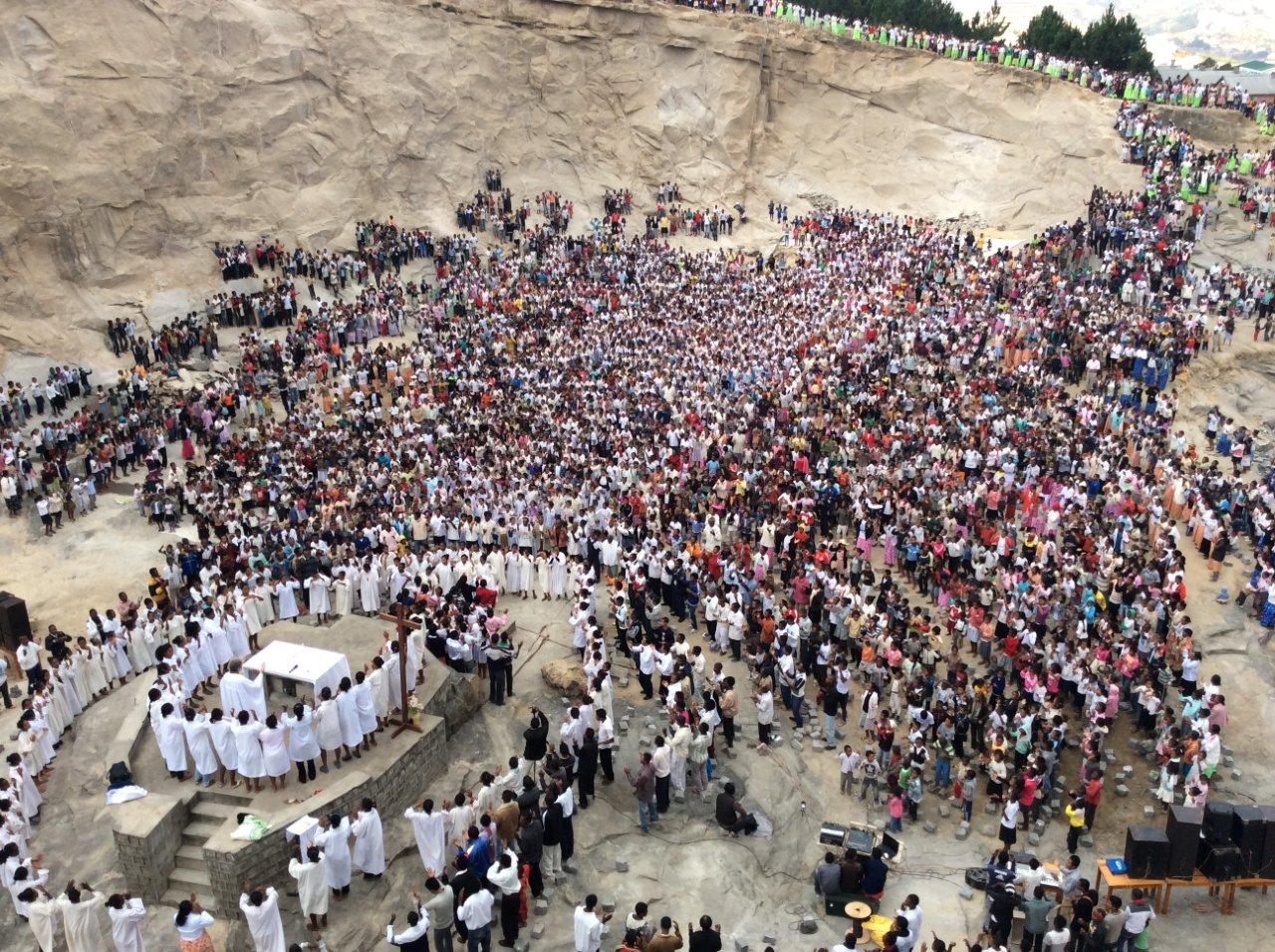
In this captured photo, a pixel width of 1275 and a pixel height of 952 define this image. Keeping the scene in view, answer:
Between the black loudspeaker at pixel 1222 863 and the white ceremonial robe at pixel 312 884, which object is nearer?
the white ceremonial robe at pixel 312 884

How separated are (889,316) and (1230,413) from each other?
31.9 feet

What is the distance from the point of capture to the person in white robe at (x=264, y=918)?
11.7 metres

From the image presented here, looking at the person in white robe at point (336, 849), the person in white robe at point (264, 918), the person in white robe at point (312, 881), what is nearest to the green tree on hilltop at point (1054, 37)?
the person in white robe at point (336, 849)

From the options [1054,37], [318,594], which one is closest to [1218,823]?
[318,594]

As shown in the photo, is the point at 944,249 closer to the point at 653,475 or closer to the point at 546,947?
the point at 653,475

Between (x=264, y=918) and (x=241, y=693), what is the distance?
3.73 meters

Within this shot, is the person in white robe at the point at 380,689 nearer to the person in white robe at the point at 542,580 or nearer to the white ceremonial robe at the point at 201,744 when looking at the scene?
the white ceremonial robe at the point at 201,744

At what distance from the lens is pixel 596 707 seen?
632 inches

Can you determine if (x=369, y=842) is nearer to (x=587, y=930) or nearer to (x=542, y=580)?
(x=587, y=930)

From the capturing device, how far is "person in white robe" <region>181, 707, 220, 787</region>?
45.4 feet

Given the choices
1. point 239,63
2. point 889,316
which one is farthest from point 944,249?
point 239,63

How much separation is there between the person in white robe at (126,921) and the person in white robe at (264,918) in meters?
1.08

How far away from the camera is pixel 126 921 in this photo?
11680 mm

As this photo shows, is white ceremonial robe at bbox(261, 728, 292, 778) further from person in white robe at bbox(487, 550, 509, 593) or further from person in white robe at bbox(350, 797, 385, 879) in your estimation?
person in white robe at bbox(487, 550, 509, 593)
